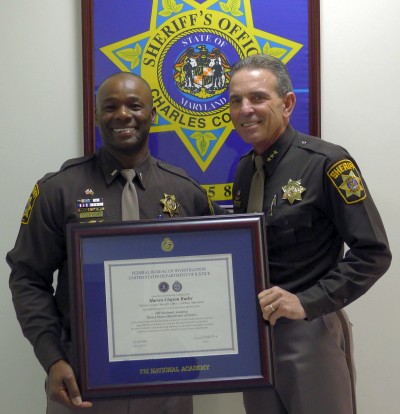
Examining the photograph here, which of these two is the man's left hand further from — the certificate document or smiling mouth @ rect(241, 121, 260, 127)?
smiling mouth @ rect(241, 121, 260, 127)

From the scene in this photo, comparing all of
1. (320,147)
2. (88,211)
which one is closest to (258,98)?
(320,147)

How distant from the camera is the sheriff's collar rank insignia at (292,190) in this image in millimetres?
1480

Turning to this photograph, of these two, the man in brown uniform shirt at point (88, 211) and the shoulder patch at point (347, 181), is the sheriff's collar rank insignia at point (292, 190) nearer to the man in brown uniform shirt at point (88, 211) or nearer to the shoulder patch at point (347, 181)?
the shoulder patch at point (347, 181)

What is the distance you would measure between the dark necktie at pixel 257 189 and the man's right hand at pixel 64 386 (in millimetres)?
640

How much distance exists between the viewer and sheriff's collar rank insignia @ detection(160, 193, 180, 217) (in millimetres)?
1521

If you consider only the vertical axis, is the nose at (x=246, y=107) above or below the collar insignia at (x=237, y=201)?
above

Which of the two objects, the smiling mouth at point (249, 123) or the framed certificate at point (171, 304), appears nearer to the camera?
the framed certificate at point (171, 304)

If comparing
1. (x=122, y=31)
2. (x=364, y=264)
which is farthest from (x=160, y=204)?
(x=122, y=31)

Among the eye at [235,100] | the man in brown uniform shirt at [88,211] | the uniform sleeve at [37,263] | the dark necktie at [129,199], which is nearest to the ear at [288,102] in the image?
the eye at [235,100]

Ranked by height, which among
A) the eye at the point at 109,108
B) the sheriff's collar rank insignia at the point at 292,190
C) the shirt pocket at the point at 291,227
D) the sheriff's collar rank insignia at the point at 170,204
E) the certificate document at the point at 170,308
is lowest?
the certificate document at the point at 170,308

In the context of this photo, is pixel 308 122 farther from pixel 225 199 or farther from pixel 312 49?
pixel 225 199

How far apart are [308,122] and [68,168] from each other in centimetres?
82

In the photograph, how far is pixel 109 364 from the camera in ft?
4.26

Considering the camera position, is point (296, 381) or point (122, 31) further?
point (122, 31)
